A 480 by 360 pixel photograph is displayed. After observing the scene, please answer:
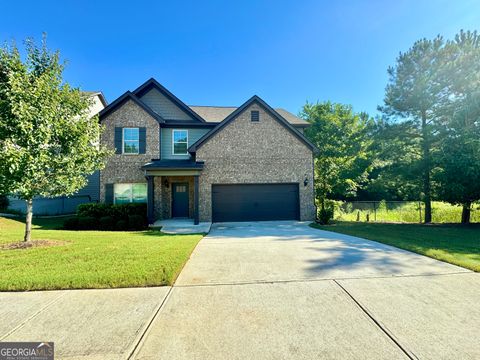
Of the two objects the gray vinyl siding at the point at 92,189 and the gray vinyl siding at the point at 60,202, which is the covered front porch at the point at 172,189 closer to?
the gray vinyl siding at the point at 60,202

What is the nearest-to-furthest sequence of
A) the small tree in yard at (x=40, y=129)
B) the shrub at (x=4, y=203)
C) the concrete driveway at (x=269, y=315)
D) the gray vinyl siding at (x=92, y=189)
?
the concrete driveway at (x=269, y=315) → the small tree in yard at (x=40, y=129) → the shrub at (x=4, y=203) → the gray vinyl siding at (x=92, y=189)

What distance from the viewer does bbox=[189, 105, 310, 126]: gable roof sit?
17.0m

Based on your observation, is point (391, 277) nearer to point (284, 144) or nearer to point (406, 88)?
point (284, 144)

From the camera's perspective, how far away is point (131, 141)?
46.2ft

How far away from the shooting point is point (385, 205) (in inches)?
691

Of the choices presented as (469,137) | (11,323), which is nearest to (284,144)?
(469,137)

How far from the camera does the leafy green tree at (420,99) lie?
1291cm

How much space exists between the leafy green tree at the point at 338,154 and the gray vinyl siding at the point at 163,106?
44.5ft

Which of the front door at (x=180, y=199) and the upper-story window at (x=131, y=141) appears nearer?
the upper-story window at (x=131, y=141)

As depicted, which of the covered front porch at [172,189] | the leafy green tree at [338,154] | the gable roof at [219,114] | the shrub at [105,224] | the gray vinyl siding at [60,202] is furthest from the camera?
the leafy green tree at [338,154]

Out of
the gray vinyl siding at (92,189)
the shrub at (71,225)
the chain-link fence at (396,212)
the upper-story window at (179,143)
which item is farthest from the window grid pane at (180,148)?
the chain-link fence at (396,212)

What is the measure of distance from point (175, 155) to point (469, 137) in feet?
53.1

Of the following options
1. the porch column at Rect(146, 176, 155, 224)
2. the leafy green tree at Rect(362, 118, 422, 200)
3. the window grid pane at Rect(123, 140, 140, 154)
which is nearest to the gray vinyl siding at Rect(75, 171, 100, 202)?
the window grid pane at Rect(123, 140, 140, 154)

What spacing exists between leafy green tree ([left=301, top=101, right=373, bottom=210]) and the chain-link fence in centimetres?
326
